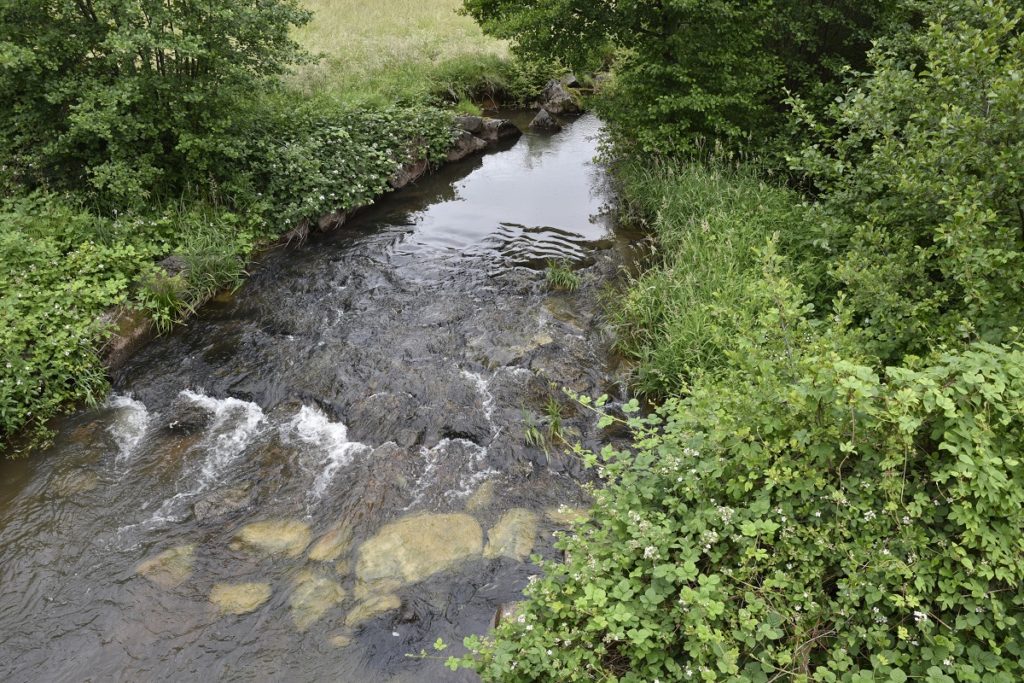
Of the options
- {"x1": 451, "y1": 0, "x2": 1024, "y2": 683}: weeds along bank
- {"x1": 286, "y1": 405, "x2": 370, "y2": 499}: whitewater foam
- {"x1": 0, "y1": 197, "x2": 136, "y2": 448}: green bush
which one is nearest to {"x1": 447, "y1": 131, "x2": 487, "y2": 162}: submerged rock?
{"x1": 0, "y1": 197, "x2": 136, "y2": 448}: green bush

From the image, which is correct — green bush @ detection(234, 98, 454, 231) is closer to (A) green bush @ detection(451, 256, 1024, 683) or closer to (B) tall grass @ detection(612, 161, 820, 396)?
(B) tall grass @ detection(612, 161, 820, 396)

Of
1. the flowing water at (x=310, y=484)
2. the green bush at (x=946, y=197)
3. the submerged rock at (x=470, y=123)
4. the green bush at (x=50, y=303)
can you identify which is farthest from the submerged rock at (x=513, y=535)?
the submerged rock at (x=470, y=123)

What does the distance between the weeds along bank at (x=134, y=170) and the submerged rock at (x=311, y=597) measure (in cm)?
379

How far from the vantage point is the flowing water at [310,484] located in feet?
15.4

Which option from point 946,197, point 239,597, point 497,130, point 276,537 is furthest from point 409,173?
point 946,197

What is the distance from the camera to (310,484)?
6.04 meters

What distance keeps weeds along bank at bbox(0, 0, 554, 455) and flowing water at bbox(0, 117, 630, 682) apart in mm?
679

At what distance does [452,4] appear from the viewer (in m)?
24.1

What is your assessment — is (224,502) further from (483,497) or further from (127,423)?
(483,497)

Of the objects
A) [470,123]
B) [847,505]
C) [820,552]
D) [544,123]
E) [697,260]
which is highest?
[847,505]

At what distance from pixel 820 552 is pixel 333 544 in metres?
3.93

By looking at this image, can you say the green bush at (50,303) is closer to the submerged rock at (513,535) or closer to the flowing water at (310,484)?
the flowing water at (310,484)

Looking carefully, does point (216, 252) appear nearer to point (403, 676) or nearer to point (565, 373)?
point (565, 373)

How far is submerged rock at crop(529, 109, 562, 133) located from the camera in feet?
57.9
